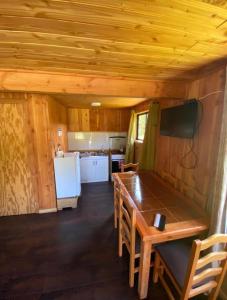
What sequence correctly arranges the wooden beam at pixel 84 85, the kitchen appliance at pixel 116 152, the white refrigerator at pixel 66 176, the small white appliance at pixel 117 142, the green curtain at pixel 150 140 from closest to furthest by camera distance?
the wooden beam at pixel 84 85 → the green curtain at pixel 150 140 → the white refrigerator at pixel 66 176 → the kitchen appliance at pixel 116 152 → the small white appliance at pixel 117 142

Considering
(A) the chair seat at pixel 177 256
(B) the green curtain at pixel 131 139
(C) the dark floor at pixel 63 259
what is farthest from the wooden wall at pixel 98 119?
(A) the chair seat at pixel 177 256

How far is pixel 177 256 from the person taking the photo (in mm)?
1374

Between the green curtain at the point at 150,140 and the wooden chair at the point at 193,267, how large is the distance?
5.07ft

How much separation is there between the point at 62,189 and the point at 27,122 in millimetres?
1378

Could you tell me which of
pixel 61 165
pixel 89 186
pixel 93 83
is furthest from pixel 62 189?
pixel 93 83

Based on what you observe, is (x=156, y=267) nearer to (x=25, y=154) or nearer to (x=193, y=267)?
(x=193, y=267)

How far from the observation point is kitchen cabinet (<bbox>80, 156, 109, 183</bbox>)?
4.28 metres

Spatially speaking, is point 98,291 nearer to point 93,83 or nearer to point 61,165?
point 61,165

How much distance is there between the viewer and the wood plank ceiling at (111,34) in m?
0.78

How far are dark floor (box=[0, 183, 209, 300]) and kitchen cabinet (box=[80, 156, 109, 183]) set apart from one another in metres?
1.51

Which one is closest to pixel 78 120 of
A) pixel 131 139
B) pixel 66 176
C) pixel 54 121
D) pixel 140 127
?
pixel 54 121

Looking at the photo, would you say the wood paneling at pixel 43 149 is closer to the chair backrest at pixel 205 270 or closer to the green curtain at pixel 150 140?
the green curtain at pixel 150 140

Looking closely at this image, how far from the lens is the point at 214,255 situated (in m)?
1.02

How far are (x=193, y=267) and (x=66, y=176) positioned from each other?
243 cm
